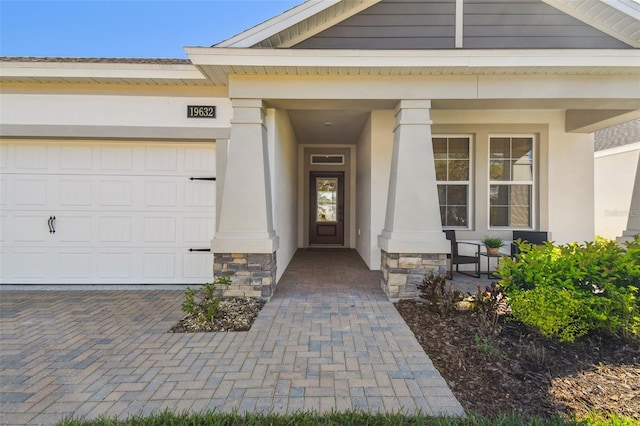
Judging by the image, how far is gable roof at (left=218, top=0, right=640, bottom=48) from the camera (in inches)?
167

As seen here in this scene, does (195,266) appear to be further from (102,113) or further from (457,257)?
(457,257)

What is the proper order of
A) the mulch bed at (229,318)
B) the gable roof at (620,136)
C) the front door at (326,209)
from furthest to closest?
the gable roof at (620,136)
the front door at (326,209)
the mulch bed at (229,318)

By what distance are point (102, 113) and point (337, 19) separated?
3.87 meters

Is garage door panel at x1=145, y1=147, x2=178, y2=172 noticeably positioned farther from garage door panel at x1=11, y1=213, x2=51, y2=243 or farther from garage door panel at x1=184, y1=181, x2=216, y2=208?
garage door panel at x1=11, y1=213, x2=51, y2=243

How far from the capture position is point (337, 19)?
464 centimetres

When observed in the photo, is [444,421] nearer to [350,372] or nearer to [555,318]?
[350,372]

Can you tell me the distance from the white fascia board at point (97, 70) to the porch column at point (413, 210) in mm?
3099

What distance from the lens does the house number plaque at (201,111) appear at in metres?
4.82

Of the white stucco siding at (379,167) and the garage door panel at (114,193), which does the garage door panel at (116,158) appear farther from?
the white stucco siding at (379,167)

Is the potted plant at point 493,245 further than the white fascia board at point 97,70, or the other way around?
the potted plant at point 493,245

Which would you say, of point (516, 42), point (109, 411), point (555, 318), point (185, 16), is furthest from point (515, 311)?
point (185, 16)

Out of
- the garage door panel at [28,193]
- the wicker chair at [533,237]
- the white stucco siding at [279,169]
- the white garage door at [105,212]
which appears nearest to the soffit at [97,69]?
the white garage door at [105,212]

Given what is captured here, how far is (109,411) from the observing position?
208cm

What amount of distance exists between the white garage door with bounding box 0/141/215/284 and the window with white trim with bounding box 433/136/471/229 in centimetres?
437
